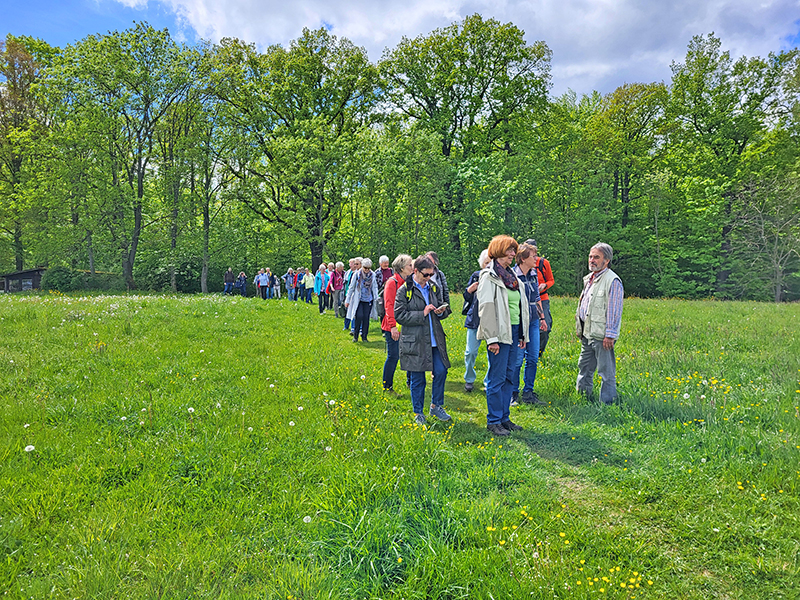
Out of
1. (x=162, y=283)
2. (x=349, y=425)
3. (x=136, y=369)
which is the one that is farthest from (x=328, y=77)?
(x=349, y=425)

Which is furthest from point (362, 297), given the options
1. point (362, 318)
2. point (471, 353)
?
point (471, 353)

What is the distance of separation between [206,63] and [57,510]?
3252 centimetres

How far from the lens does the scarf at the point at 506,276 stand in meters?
5.13

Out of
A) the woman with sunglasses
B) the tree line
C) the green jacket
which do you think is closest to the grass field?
the woman with sunglasses

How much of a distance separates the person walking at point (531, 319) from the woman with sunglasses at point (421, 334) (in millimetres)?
1197

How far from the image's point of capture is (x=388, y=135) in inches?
1186

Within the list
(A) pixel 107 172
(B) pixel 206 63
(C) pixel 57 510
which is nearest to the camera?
(C) pixel 57 510

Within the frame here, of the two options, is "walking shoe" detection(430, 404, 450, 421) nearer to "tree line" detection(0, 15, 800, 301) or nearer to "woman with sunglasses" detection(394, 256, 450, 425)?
"woman with sunglasses" detection(394, 256, 450, 425)

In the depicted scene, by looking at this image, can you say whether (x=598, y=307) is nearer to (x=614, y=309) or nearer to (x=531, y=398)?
(x=614, y=309)

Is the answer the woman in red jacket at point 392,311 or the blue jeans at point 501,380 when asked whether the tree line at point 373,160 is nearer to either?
the woman in red jacket at point 392,311

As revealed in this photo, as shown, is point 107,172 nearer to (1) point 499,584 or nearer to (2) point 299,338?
(2) point 299,338

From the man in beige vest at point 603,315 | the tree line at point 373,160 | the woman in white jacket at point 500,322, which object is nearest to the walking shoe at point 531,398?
the man in beige vest at point 603,315

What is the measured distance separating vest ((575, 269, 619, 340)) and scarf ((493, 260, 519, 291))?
3.37 ft

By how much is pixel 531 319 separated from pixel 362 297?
5451mm
